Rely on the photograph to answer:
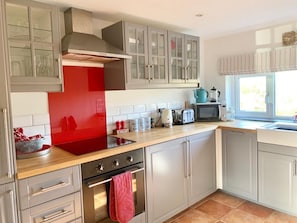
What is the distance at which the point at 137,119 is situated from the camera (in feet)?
8.84

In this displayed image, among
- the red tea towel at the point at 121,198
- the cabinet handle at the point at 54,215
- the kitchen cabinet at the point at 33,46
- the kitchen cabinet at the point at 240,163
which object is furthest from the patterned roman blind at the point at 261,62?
the cabinet handle at the point at 54,215

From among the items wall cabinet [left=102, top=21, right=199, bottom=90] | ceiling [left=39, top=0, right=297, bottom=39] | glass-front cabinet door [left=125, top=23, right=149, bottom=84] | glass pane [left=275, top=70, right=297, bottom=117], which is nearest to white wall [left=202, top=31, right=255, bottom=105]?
ceiling [left=39, top=0, right=297, bottom=39]

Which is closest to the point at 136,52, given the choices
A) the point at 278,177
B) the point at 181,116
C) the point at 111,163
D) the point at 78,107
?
the point at 78,107

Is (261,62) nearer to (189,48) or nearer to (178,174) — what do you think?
(189,48)

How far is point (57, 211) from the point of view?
1585 millimetres

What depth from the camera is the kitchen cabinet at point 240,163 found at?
8.48ft

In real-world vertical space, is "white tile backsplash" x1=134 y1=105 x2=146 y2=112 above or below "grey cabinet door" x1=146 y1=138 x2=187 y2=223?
above

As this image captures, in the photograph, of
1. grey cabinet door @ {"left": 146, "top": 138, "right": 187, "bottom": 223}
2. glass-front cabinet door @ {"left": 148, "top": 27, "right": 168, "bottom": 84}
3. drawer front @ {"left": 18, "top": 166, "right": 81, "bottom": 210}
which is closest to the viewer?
drawer front @ {"left": 18, "top": 166, "right": 81, "bottom": 210}

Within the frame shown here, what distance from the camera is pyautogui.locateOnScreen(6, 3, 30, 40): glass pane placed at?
1662 mm

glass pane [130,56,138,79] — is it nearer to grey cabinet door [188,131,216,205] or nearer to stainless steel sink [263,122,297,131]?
grey cabinet door [188,131,216,205]

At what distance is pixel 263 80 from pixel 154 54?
1.64 meters

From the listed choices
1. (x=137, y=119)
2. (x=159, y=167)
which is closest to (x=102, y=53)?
(x=137, y=119)

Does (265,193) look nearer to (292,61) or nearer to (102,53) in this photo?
(292,61)

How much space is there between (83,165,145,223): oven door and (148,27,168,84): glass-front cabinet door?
104 centimetres
